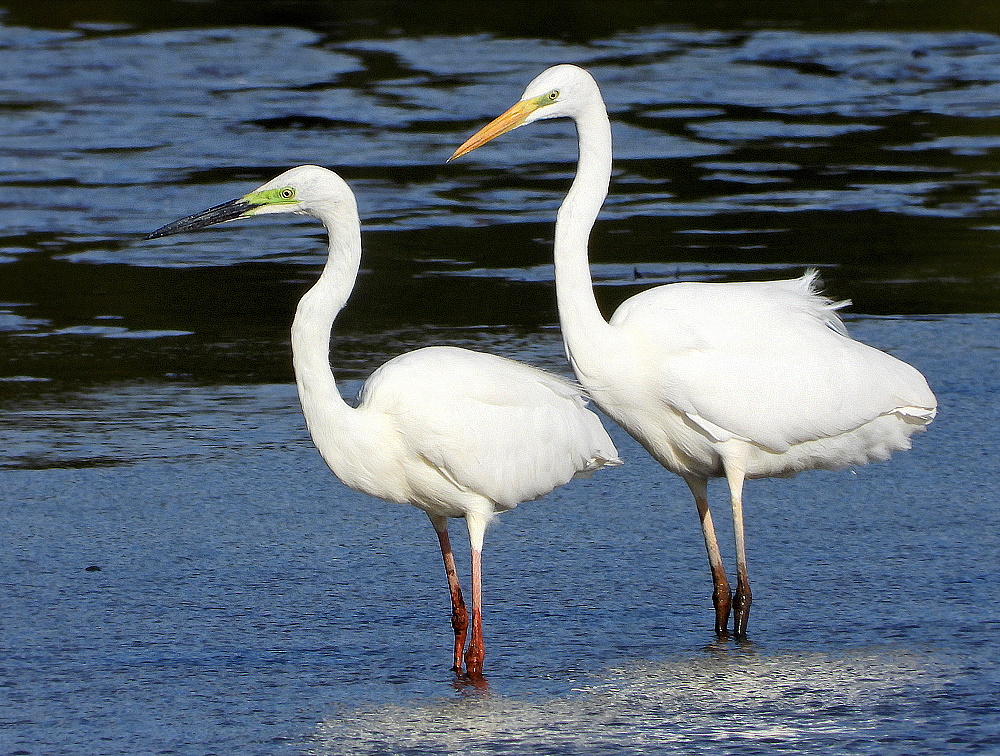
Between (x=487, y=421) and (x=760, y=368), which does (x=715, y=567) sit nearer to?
(x=760, y=368)

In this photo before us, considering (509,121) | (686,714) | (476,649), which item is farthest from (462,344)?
(686,714)

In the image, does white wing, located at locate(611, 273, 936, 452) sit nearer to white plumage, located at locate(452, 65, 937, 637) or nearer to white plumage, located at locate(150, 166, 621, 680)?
white plumage, located at locate(452, 65, 937, 637)

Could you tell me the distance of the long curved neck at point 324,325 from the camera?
554 centimetres

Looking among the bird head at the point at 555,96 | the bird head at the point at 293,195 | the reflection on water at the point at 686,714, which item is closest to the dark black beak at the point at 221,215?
the bird head at the point at 293,195

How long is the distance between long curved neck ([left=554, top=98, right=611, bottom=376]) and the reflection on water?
122cm

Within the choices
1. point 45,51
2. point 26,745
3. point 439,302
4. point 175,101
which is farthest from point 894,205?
point 45,51

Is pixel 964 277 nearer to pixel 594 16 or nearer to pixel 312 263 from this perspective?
pixel 312 263

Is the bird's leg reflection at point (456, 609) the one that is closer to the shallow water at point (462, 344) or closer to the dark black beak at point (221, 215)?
the shallow water at point (462, 344)

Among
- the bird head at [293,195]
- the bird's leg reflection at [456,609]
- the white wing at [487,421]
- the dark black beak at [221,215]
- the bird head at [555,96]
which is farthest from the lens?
the bird head at [555,96]

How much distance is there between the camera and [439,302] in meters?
9.82

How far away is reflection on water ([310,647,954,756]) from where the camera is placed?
4645 mm

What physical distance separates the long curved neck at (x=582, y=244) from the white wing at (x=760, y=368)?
0.53 ft

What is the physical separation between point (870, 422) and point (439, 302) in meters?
4.05

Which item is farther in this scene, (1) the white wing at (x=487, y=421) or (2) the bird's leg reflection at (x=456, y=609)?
(1) the white wing at (x=487, y=421)
